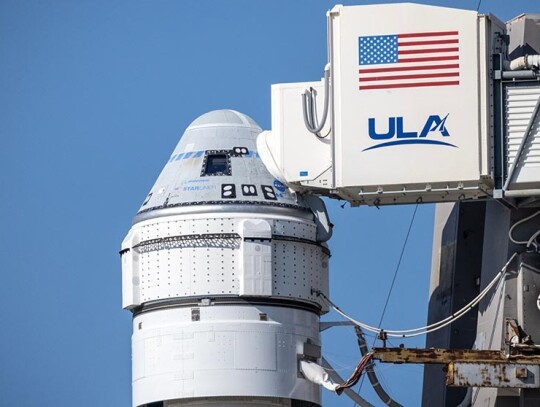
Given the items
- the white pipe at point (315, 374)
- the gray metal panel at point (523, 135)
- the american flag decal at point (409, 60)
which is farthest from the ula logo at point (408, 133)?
the white pipe at point (315, 374)

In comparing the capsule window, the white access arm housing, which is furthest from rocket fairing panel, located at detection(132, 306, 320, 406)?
the white access arm housing

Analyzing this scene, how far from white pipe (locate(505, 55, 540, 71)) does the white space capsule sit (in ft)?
24.7

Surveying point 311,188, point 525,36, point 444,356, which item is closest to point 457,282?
point 311,188

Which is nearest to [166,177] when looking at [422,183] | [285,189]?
[285,189]

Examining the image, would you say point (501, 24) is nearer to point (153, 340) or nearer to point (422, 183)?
point (422, 183)

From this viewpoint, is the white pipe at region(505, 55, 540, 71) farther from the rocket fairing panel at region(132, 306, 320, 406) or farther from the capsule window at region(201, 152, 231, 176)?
the rocket fairing panel at region(132, 306, 320, 406)

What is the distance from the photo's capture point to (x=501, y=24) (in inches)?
2279

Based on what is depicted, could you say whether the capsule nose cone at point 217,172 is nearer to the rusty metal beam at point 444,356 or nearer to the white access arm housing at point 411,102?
the white access arm housing at point 411,102

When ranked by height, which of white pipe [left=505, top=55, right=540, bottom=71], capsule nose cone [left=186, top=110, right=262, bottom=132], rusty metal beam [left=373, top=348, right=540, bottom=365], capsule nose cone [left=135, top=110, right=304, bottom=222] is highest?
white pipe [left=505, top=55, right=540, bottom=71]

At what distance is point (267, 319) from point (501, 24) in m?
10.6

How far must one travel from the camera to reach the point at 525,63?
188 ft

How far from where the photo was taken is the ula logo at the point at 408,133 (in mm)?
56781

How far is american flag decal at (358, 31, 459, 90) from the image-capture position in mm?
56969

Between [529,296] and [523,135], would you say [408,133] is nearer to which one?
[523,135]
